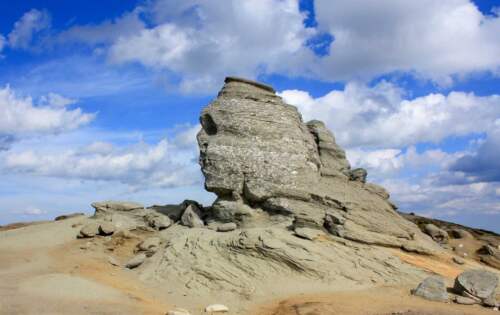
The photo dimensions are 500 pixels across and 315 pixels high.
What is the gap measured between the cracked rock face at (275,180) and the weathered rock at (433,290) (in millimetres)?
3662

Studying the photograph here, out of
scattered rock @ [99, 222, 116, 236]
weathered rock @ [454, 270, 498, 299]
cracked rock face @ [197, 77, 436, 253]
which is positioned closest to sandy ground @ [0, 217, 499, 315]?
scattered rock @ [99, 222, 116, 236]

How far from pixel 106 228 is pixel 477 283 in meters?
14.5

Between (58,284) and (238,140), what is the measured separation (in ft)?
29.3

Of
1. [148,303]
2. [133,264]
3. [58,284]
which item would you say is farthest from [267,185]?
[58,284]

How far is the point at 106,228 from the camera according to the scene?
21.0m

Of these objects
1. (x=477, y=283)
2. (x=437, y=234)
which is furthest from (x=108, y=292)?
(x=437, y=234)

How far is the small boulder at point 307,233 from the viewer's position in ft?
57.7

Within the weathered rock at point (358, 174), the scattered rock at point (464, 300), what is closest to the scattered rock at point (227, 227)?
the weathered rock at point (358, 174)

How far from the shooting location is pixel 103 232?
832 inches

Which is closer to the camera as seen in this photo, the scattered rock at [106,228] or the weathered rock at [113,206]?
the scattered rock at [106,228]

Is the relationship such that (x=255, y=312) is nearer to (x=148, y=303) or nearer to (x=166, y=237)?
(x=148, y=303)

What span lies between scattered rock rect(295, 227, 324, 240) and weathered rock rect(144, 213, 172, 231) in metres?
6.49

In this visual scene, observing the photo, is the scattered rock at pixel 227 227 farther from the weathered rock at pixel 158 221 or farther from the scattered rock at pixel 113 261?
the scattered rock at pixel 113 261

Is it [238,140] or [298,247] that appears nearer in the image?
[298,247]
